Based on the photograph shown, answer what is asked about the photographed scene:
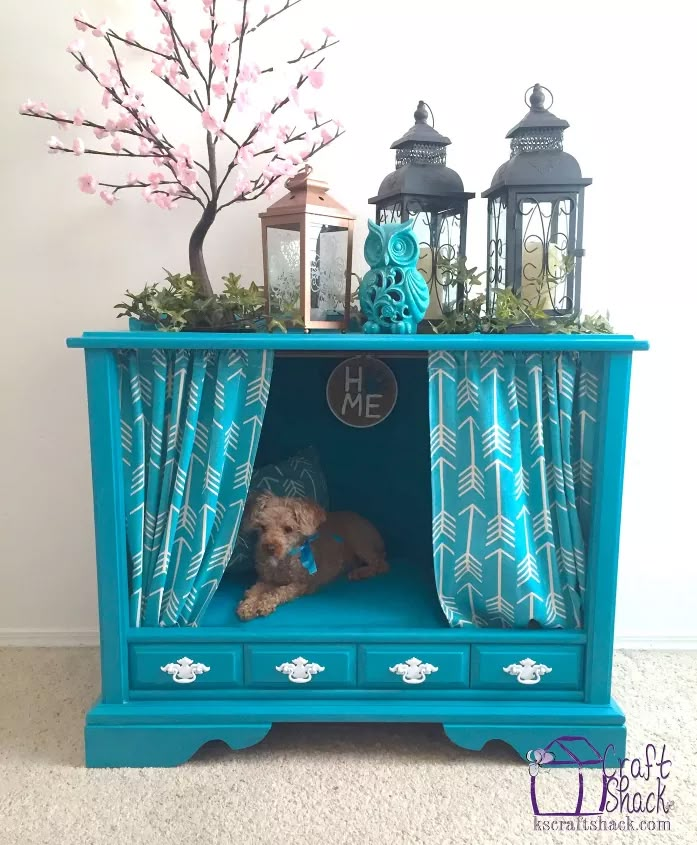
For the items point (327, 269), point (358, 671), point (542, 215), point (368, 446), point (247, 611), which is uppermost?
point (542, 215)

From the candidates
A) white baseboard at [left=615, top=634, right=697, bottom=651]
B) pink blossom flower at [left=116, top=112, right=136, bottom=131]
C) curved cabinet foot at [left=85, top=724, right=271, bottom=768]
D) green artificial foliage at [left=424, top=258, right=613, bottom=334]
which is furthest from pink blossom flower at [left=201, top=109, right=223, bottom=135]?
white baseboard at [left=615, top=634, right=697, bottom=651]

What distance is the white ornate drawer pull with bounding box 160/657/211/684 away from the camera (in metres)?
1.40

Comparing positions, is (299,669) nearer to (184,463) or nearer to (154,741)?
(154,741)

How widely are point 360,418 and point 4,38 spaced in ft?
4.25

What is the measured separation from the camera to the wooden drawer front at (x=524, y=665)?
1.40 metres

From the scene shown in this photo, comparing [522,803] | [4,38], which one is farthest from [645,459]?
[4,38]

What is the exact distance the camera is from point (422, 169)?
1464 mm

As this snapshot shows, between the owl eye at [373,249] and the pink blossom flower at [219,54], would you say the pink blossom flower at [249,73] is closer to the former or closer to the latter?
the pink blossom flower at [219,54]

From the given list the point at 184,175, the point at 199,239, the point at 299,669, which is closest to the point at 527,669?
the point at 299,669

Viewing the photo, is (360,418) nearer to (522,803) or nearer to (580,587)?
(580,587)

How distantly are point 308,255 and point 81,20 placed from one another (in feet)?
2.66

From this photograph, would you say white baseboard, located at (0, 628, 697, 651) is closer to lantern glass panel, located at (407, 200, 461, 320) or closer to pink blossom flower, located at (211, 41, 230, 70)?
lantern glass panel, located at (407, 200, 461, 320)

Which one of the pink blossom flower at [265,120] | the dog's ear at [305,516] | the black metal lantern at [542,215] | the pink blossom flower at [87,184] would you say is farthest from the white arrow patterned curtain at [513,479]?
the pink blossom flower at [87,184]

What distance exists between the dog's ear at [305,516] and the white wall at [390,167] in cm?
65
